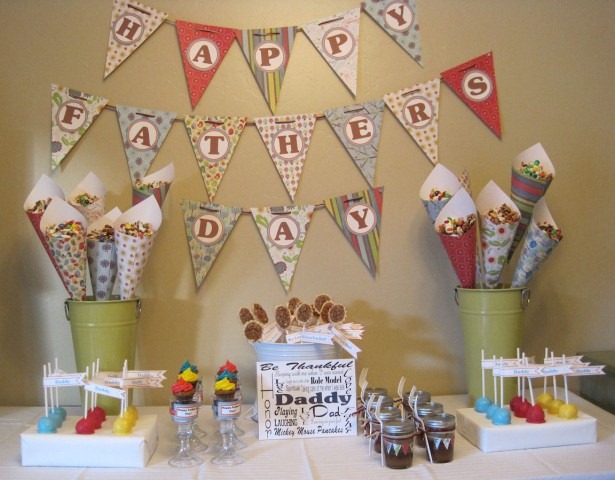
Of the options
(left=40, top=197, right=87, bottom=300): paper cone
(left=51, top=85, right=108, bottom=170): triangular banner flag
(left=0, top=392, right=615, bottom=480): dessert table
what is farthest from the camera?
(left=51, top=85, right=108, bottom=170): triangular banner flag

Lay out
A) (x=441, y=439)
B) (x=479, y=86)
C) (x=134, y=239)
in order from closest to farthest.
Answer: (x=441, y=439) < (x=134, y=239) < (x=479, y=86)

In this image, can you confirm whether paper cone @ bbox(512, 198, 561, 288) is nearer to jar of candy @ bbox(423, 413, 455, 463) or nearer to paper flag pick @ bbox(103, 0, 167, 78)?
jar of candy @ bbox(423, 413, 455, 463)

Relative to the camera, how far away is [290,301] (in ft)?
5.64

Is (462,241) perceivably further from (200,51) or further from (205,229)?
(200,51)

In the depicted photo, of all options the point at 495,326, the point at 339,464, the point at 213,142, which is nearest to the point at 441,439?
the point at 339,464

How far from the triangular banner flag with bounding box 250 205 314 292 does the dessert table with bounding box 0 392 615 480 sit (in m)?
0.54

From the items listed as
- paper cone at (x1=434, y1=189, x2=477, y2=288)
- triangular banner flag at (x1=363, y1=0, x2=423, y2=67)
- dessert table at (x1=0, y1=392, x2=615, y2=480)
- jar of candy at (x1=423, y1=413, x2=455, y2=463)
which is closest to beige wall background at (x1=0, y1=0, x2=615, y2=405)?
triangular banner flag at (x1=363, y1=0, x2=423, y2=67)

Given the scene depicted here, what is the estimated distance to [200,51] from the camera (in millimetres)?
1858

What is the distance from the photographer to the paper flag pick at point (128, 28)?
6.02 ft

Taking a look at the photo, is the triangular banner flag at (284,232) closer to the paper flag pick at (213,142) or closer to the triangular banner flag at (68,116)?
the paper flag pick at (213,142)

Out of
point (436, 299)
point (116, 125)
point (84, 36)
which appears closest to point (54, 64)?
point (84, 36)

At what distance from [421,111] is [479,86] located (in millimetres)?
211

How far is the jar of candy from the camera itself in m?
1.33

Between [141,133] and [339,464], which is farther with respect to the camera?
[141,133]
